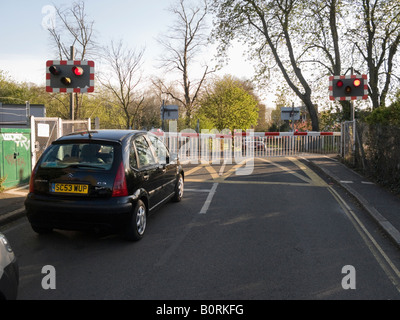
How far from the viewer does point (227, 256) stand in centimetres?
445

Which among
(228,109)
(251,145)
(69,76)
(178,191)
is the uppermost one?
(228,109)

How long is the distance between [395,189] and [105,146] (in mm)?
6907

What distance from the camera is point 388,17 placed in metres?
20.3

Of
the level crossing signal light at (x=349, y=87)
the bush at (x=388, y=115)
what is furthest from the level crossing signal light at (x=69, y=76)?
the level crossing signal light at (x=349, y=87)

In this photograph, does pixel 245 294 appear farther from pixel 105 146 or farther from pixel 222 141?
pixel 222 141

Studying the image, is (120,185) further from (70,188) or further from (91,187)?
(70,188)

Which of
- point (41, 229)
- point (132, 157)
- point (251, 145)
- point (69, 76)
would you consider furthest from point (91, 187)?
point (251, 145)

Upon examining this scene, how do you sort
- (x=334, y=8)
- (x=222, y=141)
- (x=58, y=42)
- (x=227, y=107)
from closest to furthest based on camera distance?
(x=222, y=141), (x=334, y=8), (x=227, y=107), (x=58, y=42)

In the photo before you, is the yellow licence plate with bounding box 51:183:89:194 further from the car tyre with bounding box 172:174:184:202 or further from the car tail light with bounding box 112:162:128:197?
the car tyre with bounding box 172:174:184:202

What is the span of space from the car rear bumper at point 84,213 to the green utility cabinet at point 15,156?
4317mm

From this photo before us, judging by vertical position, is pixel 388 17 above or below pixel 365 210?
above

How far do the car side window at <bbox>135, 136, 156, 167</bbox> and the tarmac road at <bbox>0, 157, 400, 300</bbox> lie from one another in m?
1.09

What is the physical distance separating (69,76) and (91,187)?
19.9 feet

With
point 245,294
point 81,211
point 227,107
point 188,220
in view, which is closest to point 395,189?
point 188,220
